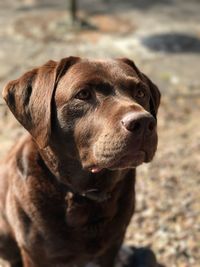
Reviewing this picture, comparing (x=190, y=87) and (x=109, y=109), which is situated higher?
(x=109, y=109)

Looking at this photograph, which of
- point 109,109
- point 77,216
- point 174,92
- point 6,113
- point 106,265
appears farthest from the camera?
point 174,92

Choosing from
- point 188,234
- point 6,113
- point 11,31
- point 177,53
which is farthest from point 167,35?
point 188,234

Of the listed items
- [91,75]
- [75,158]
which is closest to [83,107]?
[91,75]

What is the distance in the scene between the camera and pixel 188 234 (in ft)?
14.0

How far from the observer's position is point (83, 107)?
2.89m

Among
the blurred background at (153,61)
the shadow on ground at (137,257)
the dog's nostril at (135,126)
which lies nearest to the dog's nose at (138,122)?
the dog's nostril at (135,126)

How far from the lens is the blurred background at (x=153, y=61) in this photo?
14.3ft

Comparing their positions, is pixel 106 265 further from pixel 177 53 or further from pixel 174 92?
pixel 177 53

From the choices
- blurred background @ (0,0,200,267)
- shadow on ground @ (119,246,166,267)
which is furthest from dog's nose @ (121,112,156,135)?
blurred background @ (0,0,200,267)

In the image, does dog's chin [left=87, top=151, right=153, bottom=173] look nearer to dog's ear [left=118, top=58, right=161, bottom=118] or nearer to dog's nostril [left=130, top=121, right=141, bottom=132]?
dog's nostril [left=130, top=121, right=141, bottom=132]

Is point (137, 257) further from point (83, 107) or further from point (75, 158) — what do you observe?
point (83, 107)

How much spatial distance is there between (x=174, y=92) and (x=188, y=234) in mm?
2616

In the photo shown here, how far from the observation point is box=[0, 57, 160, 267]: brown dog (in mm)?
2793

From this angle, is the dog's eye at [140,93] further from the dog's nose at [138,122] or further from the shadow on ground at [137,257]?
the shadow on ground at [137,257]
